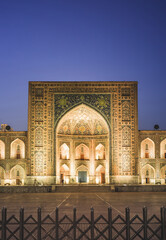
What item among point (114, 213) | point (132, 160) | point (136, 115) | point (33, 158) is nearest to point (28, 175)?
point (33, 158)

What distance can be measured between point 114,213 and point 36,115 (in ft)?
45.7

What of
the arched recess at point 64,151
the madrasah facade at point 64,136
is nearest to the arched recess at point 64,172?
the madrasah facade at point 64,136

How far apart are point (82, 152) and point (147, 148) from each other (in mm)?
5113

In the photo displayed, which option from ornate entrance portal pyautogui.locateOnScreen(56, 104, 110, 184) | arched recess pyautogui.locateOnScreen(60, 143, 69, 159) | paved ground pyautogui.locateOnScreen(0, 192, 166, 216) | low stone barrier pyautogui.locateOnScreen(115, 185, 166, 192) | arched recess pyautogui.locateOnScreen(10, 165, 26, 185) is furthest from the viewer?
arched recess pyautogui.locateOnScreen(60, 143, 69, 159)

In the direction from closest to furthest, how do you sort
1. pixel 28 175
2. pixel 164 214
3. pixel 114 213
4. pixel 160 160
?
pixel 164 214 → pixel 114 213 → pixel 28 175 → pixel 160 160

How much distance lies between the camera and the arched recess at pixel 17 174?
23.5 metres

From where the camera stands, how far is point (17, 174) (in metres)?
23.6

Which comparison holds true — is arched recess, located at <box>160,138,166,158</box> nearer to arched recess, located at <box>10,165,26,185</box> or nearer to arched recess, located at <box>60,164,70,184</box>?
arched recess, located at <box>60,164,70,184</box>

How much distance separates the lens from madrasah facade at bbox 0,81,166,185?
22.5 metres

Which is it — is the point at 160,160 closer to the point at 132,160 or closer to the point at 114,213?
the point at 132,160

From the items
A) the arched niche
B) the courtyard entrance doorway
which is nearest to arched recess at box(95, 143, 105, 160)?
the arched niche

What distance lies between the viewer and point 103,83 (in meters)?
23.3

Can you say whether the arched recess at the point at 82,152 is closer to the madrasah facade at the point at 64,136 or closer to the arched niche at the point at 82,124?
the arched niche at the point at 82,124

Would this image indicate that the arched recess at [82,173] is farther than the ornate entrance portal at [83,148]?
Yes
